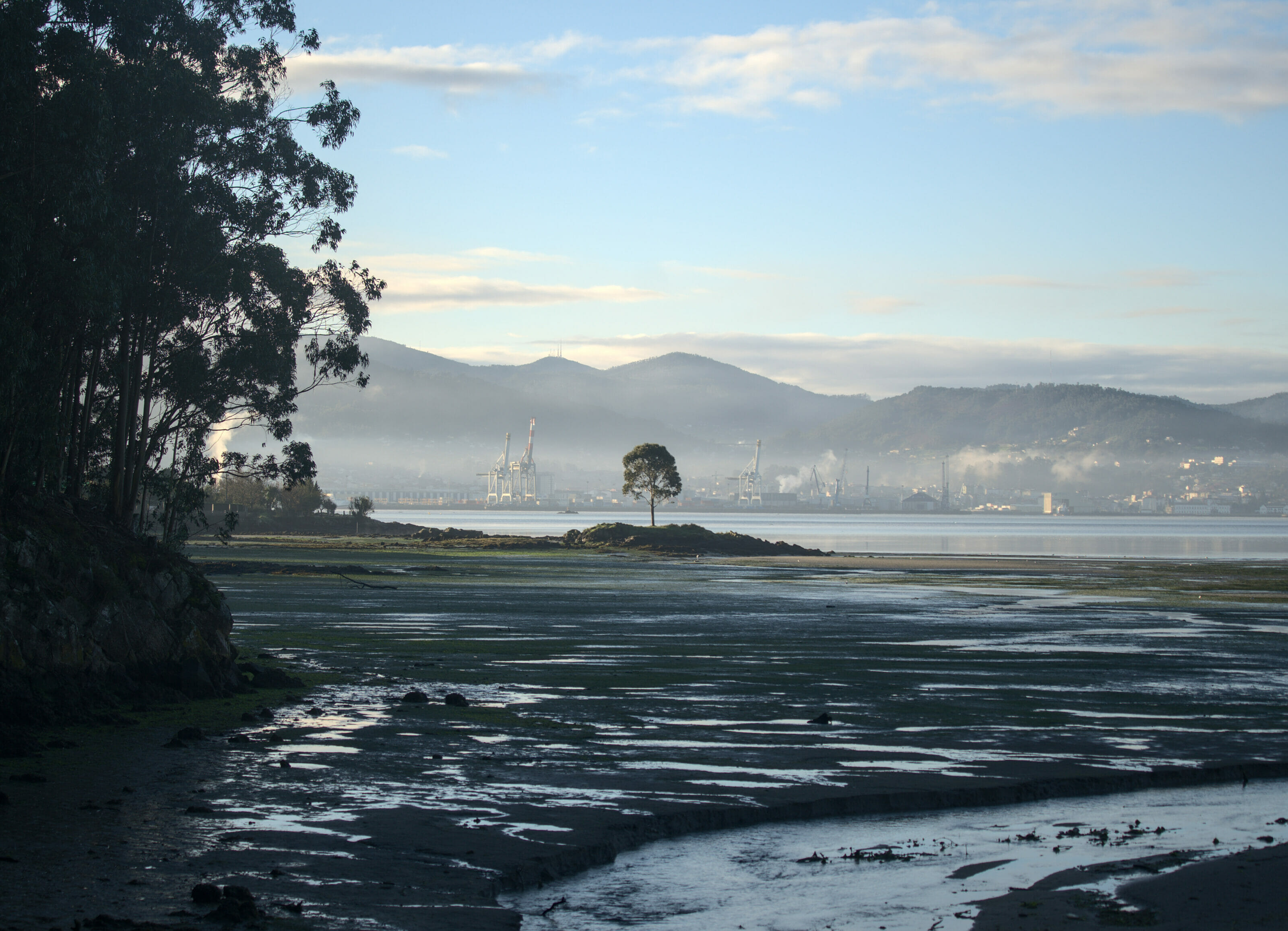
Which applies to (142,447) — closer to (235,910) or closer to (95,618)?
(95,618)

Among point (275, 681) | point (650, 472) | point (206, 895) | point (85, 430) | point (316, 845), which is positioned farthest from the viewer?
point (650, 472)

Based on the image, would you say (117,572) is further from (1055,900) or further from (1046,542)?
(1046,542)

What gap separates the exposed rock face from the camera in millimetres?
16891

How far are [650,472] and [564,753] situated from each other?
112 meters

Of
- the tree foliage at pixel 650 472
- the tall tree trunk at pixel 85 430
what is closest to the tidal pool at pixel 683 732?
the tall tree trunk at pixel 85 430

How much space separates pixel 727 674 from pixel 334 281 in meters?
19.7

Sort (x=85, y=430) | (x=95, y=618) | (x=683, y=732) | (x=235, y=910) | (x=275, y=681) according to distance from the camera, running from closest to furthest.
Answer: (x=235, y=910) → (x=683, y=732) → (x=95, y=618) → (x=275, y=681) → (x=85, y=430)

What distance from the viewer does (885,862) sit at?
10961mm

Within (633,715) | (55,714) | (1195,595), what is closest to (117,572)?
(55,714)

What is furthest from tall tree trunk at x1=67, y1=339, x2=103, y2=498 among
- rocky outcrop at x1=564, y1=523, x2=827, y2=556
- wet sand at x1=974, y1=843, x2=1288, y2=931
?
rocky outcrop at x1=564, y1=523, x2=827, y2=556

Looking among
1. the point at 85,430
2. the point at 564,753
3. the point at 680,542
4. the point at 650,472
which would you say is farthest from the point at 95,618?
the point at 650,472

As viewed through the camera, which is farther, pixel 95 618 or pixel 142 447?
pixel 142 447

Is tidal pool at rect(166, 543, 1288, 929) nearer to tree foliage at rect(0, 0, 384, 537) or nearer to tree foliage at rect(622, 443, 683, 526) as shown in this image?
tree foliage at rect(0, 0, 384, 537)

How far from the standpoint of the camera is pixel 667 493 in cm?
12912
